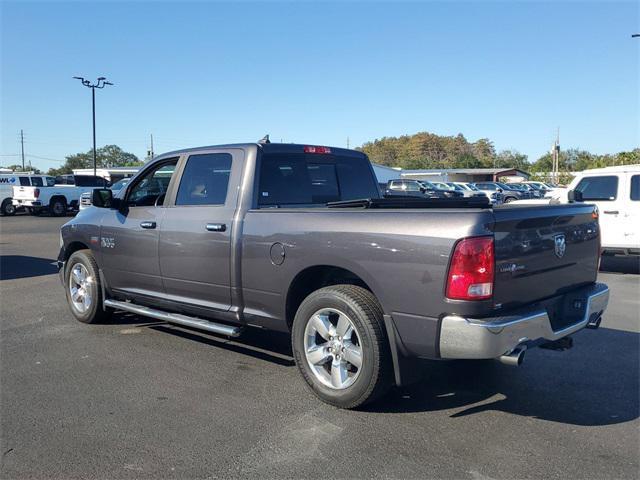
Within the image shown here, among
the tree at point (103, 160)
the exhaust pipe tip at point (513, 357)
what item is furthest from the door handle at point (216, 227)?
the tree at point (103, 160)

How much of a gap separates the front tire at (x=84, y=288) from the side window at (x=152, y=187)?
0.89 meters

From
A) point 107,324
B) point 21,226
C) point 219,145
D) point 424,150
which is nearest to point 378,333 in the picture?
point 219,145

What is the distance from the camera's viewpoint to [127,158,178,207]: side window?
591cm

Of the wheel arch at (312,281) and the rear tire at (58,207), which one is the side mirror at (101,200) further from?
the rear tire at (58,207)

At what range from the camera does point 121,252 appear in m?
6.01

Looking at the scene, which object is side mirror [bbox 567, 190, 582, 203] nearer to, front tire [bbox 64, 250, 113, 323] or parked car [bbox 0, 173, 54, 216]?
front tire [bbox 64, 250, 113, 323]

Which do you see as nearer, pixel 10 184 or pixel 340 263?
pixel 340 263

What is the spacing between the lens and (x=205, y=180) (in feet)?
17.7

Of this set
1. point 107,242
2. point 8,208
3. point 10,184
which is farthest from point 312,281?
point 8,208

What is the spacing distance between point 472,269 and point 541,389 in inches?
68.2

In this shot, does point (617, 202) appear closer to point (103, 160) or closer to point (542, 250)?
point (542, 250)

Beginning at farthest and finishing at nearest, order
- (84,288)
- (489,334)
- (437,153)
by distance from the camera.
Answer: (437,153)
(84,288)
(489,334)

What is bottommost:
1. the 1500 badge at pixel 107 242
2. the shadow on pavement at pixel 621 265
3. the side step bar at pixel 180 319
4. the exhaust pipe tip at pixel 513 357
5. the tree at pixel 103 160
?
the shadow on pavement at pixel 621 265

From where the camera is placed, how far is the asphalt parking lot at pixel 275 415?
340 centimetres
